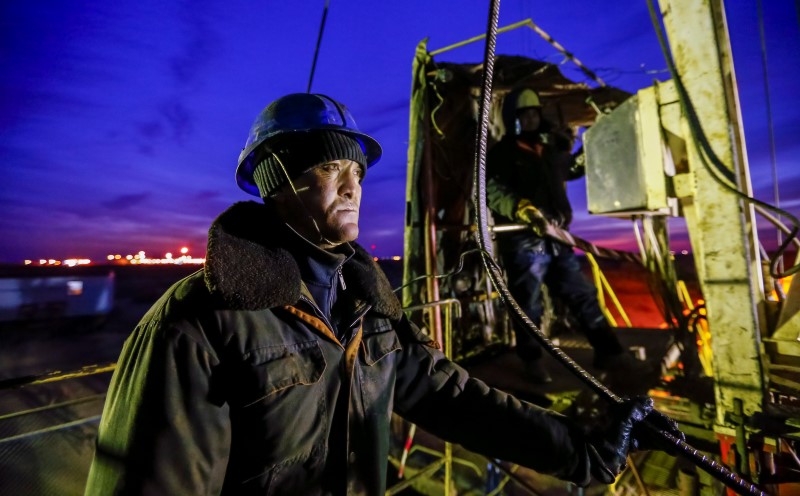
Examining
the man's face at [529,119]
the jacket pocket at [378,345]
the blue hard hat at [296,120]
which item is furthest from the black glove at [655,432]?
the man's face at [529,119]

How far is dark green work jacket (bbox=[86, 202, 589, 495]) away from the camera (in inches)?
44.8

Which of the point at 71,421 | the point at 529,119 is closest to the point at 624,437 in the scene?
the point at 529,119

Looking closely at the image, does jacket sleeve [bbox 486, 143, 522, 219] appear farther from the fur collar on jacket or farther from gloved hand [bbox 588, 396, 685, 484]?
the fur collar on jacket

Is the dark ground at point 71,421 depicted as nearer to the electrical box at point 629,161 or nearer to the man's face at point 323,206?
the man's face at point 323,206

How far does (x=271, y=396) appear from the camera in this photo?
4.39 feet

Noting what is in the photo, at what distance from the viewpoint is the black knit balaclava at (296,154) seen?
5.84 feet

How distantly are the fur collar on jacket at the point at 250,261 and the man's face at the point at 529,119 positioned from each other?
4160mm

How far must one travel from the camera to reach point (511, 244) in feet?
15.8

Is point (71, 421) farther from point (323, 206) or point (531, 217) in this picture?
point (531, 217)

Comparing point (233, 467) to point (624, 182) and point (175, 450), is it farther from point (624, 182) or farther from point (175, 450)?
point (624, 182)

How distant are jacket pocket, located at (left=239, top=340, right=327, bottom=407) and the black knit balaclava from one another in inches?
31.5

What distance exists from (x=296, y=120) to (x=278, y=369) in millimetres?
1183

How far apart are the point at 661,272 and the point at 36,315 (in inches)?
1375

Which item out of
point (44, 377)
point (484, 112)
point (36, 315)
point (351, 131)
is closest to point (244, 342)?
point (351, 131)
